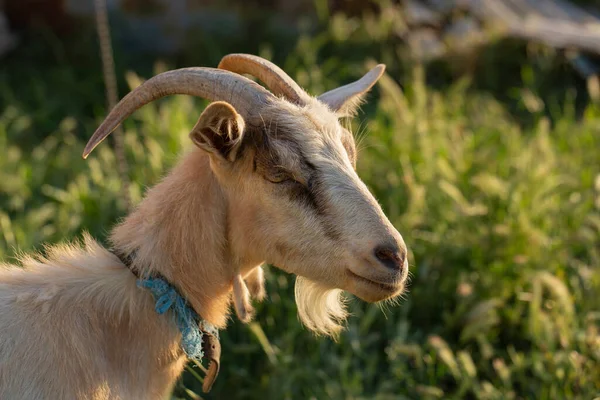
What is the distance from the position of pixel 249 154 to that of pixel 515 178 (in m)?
3.40

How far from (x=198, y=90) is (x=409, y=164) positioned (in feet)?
11.5

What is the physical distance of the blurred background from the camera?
15.5 ft

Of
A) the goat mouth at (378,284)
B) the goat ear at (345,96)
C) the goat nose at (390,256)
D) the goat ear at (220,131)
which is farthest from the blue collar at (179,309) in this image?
the goat ear at (345,96)

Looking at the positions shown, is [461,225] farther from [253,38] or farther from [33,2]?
[33,2]

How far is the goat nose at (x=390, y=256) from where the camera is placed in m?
2.86

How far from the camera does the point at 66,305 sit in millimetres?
3088

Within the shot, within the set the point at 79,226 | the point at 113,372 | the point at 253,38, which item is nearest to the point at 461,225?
the point at 79,226

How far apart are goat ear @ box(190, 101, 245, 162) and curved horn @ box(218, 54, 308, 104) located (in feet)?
1.37

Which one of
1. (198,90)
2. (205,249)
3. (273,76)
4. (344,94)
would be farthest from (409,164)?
(198,90)

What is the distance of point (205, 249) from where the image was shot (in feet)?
10.3

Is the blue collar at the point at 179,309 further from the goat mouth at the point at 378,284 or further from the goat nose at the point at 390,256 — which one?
the goat nose at the point at 390,256

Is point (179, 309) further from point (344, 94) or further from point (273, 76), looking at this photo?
point (344, 94)

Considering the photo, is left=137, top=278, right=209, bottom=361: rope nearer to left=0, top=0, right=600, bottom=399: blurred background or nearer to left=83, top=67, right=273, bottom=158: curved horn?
left=83, top=67, right=273, bottom=158: curved horn

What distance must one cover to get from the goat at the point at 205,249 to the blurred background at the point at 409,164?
2.65ft
